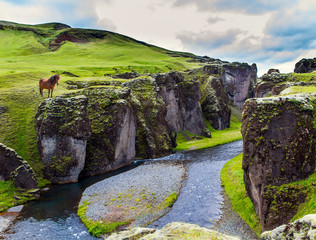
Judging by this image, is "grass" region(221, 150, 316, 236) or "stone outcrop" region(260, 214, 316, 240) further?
"grass" region(221, 150, 316, 236)

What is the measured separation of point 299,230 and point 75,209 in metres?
33.8

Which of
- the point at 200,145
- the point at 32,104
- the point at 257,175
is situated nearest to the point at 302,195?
the point at 257,175

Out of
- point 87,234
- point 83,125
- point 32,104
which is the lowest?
point 87,234

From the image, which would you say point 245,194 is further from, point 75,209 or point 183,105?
point 183,105

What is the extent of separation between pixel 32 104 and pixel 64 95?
30.6 ft

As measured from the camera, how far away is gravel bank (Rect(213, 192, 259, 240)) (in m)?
26.2

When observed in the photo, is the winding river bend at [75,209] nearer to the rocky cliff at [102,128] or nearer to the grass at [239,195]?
the grass at [239,195]

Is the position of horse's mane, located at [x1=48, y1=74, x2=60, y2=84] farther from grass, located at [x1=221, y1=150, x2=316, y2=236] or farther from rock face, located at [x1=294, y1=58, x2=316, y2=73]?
rock face, located at [x1=294, y1=58, x2=316, y2=73]

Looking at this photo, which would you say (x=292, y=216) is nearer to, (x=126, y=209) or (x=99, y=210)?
(x=126, y=209)

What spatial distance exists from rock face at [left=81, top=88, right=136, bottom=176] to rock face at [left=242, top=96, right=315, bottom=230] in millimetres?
36437

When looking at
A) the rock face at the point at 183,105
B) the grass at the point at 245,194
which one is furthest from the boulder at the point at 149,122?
the grass at the point at 245,194

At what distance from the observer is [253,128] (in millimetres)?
27859

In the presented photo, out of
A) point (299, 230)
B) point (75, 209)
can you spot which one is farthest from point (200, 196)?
point (299, 230)

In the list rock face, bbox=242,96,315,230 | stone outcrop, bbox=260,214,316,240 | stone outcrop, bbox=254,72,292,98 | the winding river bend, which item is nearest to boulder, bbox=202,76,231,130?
stone outcrop, bbox=254,72,292,98
